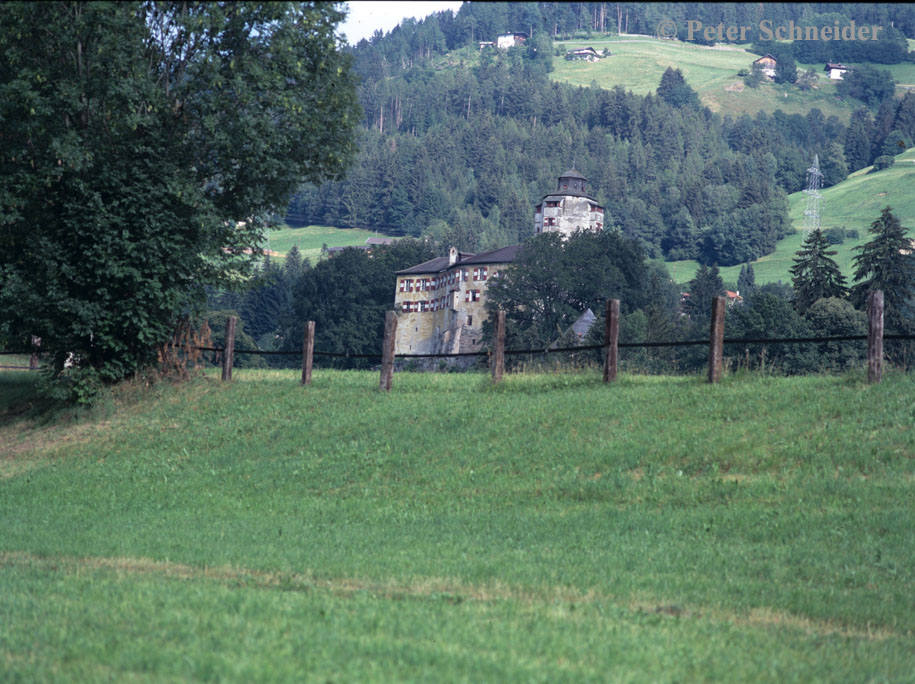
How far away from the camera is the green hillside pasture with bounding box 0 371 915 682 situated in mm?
7383

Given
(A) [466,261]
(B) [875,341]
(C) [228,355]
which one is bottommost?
(C) [228,355]

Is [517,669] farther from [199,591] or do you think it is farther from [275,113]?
[275,113]

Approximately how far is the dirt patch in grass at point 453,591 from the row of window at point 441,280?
12894 cm

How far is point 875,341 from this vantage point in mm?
18172

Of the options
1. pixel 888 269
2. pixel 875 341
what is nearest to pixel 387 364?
pixel 875 341

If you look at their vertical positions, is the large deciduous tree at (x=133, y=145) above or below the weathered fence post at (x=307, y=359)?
above

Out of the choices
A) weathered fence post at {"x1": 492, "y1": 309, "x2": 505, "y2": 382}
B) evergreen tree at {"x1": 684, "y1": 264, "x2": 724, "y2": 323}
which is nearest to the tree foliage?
evergreen tree at {"x1": 684, "y1": 264, "x2": 724, "y2": 323}

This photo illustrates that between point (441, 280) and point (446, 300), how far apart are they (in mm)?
3332

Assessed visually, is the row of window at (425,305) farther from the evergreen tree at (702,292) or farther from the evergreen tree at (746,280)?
the evergreen tree at (746,280)

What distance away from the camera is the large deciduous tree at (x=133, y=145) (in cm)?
2412

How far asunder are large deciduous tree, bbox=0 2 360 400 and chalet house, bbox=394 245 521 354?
10704 centimetres

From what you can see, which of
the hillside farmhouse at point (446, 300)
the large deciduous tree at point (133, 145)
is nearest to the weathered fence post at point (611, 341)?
the large deciduous tree at point (133, 145)

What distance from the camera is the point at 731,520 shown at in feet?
43.6

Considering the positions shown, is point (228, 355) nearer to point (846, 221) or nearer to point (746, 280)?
point (746, 280)
